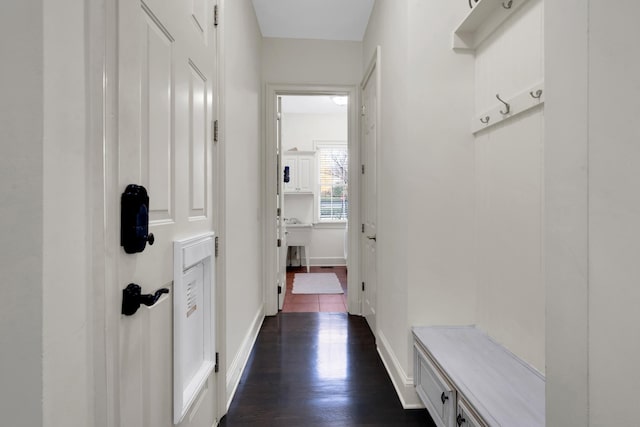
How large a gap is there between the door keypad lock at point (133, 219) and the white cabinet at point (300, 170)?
189 inches

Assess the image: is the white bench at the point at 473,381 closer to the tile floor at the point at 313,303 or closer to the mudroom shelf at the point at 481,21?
the mudroom shelf at the point at 481,21

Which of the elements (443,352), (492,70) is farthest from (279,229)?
(492,70)

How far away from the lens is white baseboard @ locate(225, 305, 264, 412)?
1.73 m

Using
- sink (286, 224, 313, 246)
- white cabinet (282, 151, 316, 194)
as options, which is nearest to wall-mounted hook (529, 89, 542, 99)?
sink (286, 224, 313, 246)

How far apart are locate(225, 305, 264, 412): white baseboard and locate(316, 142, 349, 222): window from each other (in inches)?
130

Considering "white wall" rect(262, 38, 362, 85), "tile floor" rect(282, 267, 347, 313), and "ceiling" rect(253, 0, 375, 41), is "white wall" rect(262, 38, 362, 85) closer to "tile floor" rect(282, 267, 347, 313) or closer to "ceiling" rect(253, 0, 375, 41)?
"ceiling" rect(253, 0, 375, 41)

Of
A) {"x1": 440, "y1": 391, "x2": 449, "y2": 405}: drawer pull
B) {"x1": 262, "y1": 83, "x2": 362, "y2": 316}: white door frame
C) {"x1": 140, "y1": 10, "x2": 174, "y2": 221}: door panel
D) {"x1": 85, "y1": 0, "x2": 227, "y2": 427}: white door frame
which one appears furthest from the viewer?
{"x1": 262, "y1": 83, "x2": 362, "y2": 316}: white door frame

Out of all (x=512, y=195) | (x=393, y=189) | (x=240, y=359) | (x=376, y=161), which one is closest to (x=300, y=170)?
(x=376, y=161)

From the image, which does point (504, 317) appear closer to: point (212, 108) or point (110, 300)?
point (110, 300)

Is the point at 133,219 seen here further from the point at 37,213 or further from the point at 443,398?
the point at 443,398

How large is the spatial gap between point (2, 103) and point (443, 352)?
1.66 metres

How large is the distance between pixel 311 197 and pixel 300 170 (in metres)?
0.55

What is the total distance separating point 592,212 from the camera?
58 cm

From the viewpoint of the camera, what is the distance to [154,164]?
34.9 inches
